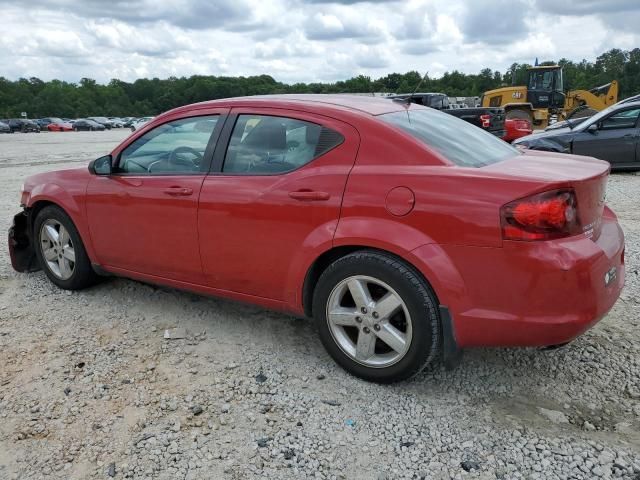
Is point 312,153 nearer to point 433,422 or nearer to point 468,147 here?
point 468,147

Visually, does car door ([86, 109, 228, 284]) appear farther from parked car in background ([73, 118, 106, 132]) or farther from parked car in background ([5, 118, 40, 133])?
parked car in background ([73, 118, 106, 132])

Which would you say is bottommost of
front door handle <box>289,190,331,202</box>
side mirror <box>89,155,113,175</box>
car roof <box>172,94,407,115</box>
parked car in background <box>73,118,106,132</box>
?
parked car in background <box>73,118,106,132</box>

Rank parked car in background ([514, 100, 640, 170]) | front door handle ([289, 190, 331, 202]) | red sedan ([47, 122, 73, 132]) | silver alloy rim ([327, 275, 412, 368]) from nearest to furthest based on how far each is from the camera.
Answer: silver alloy rim ([327, 275, 412, 368]) < front door handle ([289, 190, 331, 202]) < parked car in background ([514, 100, 640, 170]) < red sedan ([47, 122, 73, 132])

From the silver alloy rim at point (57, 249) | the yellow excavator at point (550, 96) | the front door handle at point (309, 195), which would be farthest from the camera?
the yellow excavator at point (550, 96)

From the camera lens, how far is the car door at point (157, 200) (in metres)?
3.75

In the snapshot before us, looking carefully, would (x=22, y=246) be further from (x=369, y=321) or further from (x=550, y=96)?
(x=550, y=96)

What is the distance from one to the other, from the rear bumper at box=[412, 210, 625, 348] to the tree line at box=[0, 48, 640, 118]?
4060 centimetres

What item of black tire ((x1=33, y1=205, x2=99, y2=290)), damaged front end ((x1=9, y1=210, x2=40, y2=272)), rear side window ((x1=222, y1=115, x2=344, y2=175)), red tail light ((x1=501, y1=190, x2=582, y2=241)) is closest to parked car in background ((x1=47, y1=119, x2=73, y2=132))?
damaged front end ((x1=9, y1=210, x2=40, y2=272))

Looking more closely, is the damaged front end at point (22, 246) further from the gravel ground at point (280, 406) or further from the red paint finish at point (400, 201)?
the red paint finish at point (400, 201)

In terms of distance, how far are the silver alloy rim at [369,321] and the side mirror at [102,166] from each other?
83.9 inches

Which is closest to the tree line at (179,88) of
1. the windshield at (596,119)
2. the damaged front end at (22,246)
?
the windshield at (596,119)

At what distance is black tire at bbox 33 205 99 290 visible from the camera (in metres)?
4.54

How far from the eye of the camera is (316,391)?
3172mm

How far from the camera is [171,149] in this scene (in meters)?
4.00
